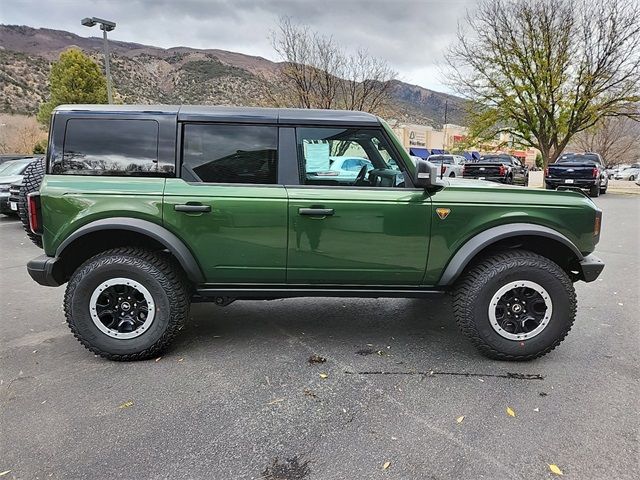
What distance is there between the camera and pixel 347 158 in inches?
136

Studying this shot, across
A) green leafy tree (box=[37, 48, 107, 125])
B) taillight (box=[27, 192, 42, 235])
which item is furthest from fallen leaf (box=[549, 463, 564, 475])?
green leafy tree (box=[37, 48, 107, 125])

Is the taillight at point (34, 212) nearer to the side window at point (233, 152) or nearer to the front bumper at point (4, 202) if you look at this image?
the side window at point (233, 152)

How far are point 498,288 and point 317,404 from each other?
1604 millimetres

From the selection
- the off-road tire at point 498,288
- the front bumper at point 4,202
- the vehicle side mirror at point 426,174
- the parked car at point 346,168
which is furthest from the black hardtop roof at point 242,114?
the front bumper at point 4,202

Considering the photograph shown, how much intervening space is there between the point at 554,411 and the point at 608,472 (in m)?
0.54

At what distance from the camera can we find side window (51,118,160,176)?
3.20 meters

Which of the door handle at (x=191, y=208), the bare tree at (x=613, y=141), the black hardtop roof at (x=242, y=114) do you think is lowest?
the door handle at (x=191, y=208)

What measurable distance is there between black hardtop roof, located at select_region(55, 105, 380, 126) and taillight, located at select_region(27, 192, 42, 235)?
2.17 feet

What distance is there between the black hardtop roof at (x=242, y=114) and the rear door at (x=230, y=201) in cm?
6

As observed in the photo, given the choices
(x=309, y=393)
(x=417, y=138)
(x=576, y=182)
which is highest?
(x=417, y=138)

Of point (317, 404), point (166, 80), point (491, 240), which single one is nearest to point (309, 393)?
point (317, 404)

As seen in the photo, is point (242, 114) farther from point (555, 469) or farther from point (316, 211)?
point (555, 469)

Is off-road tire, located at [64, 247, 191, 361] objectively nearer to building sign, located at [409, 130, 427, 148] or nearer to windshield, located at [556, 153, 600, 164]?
A: windshield, located at [556, 153, 600, 164]

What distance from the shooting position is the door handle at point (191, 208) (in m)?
3.15
